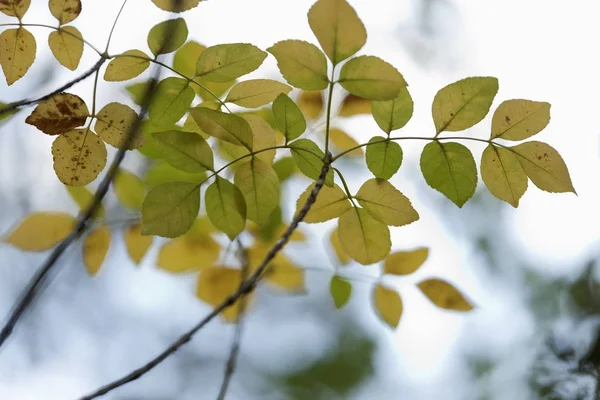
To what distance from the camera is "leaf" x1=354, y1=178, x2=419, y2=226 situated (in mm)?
491

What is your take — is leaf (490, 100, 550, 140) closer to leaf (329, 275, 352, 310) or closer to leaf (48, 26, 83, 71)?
leaf (329, 275, 352, 310)

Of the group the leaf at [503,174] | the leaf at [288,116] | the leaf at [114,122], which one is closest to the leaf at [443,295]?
the leaf at [503,174]

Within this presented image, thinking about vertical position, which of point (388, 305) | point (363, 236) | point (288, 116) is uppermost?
point (288, 116)

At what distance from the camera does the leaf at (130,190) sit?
0.71 meters

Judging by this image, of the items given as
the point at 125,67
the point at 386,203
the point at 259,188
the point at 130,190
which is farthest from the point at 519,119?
the point at 130,190

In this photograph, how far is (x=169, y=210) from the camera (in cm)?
47

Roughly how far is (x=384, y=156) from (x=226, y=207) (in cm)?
15

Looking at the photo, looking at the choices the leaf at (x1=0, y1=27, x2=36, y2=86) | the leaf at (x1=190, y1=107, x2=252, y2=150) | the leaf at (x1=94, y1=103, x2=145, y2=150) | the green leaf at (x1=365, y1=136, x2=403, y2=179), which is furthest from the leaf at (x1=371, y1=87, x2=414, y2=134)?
the leaf at (x1=0, y1=27, x2=36, y2=86)

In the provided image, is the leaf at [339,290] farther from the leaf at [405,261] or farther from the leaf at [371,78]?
the leaf at [371,78]

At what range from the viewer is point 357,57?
0.45 meters

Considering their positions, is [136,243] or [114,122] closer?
[114,122]

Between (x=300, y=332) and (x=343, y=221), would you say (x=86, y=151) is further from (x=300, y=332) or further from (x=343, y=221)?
(x=300, y=332)

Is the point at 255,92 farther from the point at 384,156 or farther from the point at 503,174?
the point at 503,174

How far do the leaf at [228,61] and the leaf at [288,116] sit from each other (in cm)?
4
